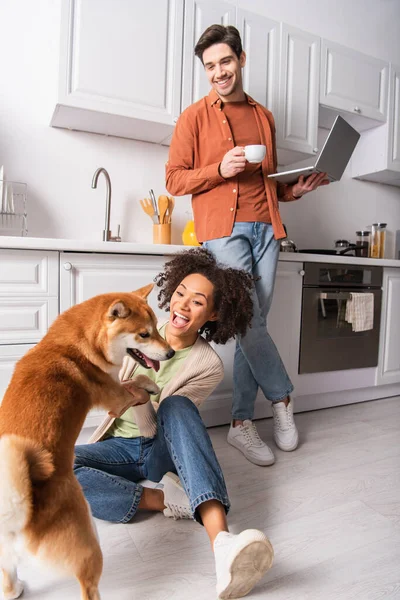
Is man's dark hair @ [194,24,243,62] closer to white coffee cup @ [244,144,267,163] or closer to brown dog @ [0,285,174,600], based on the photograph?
white coffee cup @ [244,144,267,163]

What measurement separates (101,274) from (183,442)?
2.99 feet

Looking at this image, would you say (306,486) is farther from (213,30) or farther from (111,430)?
(213,30)

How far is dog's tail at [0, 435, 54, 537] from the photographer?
0.67 metres

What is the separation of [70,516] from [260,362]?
46.3 inches

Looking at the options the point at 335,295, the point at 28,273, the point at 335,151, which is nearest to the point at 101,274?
the point at 28,273

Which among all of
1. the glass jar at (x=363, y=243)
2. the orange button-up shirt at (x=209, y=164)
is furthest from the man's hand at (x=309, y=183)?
the glass jar at (x=363, y=243)

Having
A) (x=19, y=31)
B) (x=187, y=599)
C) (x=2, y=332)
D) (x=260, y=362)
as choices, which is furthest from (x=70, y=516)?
(x=19, y=31)

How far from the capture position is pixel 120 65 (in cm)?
197

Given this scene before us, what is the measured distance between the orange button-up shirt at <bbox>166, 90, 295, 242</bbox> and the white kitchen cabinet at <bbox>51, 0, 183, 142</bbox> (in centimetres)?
33

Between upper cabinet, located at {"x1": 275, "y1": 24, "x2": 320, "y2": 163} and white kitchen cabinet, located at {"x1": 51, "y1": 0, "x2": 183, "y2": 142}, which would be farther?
upper cabinet, located at {"x1": 275, "y1": 24, "x2": 320, "y2": 163}

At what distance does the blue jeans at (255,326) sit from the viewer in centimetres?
176

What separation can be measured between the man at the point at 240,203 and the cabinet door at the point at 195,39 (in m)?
0.35

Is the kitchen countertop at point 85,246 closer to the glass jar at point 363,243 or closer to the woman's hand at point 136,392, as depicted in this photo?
the woman's hand at point 136,392

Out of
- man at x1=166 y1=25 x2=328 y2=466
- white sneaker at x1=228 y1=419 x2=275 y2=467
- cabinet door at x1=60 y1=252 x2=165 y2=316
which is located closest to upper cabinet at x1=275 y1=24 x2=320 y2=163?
man at x1=166 y1=25 x2=328 y2=466
